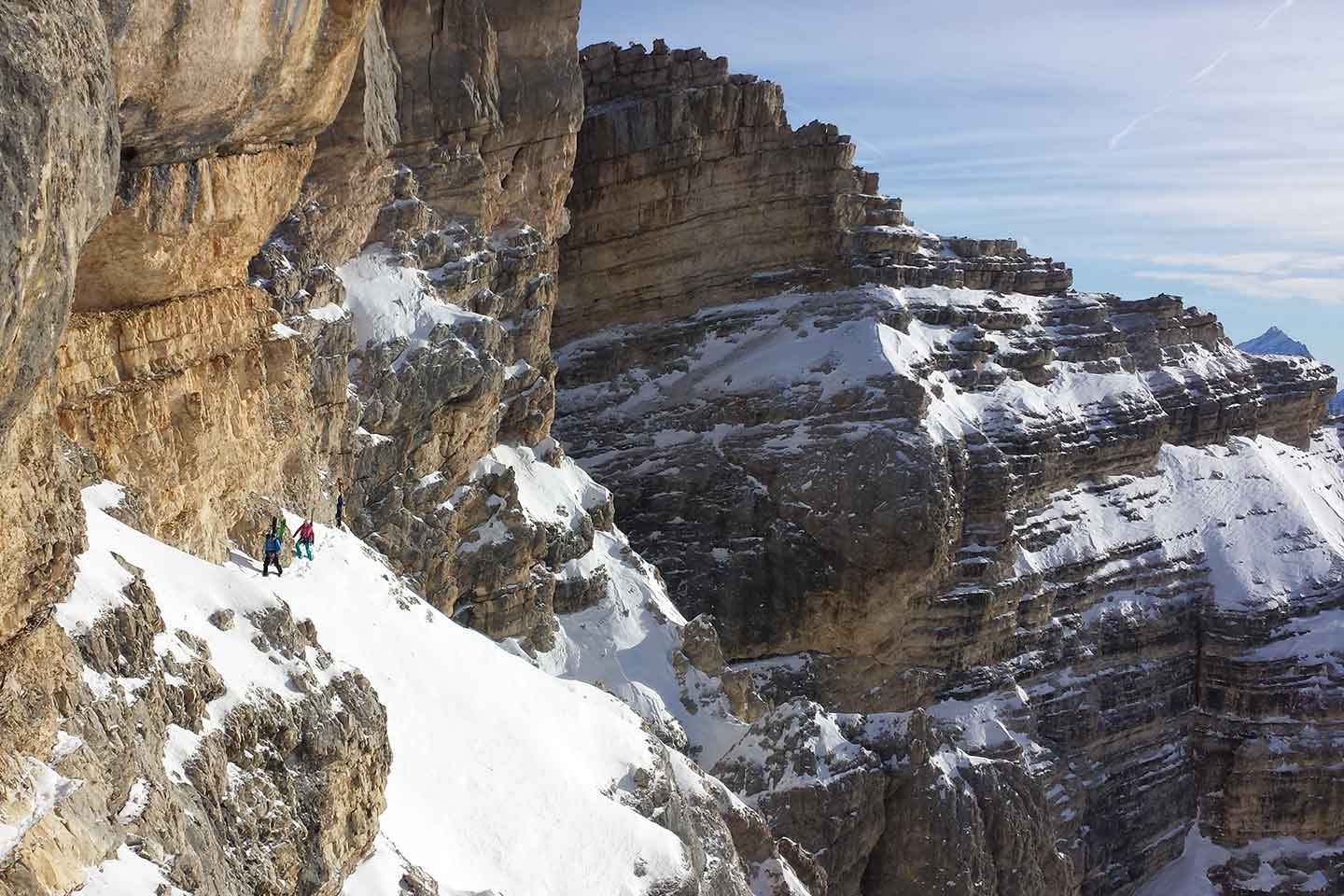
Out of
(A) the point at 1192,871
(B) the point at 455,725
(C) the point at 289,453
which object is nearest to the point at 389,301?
(C) the point at 289,453

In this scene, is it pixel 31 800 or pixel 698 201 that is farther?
pixel 698 201

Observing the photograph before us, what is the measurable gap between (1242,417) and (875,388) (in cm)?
3402

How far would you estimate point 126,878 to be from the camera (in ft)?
56.6

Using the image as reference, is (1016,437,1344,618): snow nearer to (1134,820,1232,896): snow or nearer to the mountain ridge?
the mountain ridge

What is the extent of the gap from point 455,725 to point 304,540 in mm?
5397

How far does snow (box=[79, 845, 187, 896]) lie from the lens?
1689 cm

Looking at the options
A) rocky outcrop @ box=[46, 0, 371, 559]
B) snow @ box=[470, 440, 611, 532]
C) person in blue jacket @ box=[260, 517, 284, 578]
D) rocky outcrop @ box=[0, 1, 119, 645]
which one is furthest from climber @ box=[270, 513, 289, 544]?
snow @ box=[470, 440, 611, 532]

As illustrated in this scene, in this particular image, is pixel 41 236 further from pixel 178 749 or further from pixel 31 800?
pixel 178 749

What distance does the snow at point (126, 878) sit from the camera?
1689 cm

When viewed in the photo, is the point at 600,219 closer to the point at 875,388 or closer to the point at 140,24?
the point at 875,388

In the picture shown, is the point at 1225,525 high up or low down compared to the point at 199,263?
down

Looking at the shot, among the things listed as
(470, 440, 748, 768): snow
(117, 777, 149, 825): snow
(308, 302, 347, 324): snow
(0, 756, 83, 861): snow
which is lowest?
(470, 440, 748, 768): snow

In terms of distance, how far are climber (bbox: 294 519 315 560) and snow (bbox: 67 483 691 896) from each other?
1.26 feet

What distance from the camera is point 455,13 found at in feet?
191
